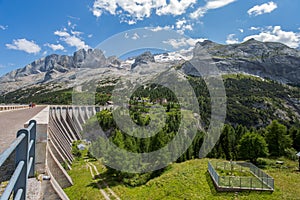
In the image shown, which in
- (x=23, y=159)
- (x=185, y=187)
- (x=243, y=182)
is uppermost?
(x=23, y=159)

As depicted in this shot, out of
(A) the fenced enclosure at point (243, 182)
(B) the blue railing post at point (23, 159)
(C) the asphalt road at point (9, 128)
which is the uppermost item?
(B) the blue railing post at point (23, 159)

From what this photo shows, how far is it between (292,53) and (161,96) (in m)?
119

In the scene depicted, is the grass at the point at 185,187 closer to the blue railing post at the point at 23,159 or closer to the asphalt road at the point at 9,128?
the asphalt road at the point at 9,128

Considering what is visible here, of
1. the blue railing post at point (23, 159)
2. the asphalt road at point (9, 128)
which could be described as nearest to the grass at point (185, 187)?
the asphalt road at point (9, 128)

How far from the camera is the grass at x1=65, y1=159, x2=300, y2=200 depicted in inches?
634

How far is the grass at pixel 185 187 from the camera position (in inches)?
634

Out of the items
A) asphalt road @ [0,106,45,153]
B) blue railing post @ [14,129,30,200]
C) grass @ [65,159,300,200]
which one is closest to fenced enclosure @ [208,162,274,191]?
grass @ [65,159,300,200]

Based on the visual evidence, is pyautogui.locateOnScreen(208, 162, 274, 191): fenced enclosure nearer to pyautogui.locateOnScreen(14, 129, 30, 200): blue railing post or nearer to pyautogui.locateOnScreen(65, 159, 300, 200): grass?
pyautogui.locateOnScreen(65, 159, 300, 200): grass

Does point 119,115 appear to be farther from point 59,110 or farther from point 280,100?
Answer: point 280,100

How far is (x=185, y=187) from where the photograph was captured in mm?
18297

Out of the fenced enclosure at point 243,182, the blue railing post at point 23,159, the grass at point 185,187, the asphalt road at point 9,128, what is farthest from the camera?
the fenced enclosure at point 243,182

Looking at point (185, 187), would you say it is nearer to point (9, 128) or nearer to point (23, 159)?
point (9, 128)

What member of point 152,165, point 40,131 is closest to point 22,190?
point 40,131

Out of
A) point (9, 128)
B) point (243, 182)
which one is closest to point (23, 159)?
point (9, 128)
